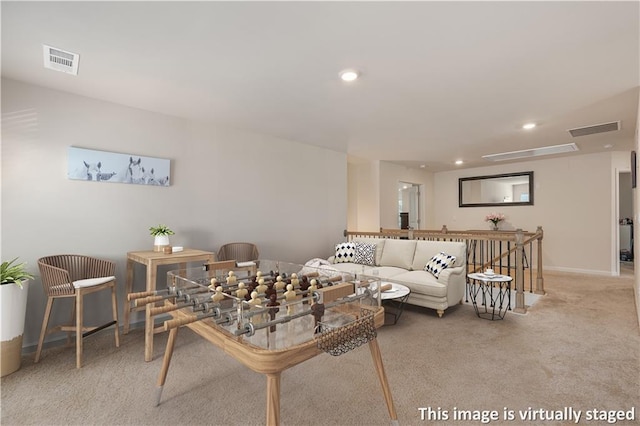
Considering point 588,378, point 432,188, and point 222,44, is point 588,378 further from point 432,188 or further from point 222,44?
point 432,188

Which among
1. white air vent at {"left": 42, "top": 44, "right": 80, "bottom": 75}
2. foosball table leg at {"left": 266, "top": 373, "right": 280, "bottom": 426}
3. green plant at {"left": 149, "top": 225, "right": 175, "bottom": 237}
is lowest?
foosball table leg at {"left": 266, "top": 373, "right": 280, "bottom": 426}

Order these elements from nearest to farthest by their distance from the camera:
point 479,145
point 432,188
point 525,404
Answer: point 525,404 < point 479,145 < point 432,188

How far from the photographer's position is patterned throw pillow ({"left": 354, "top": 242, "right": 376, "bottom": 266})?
4.75 meters

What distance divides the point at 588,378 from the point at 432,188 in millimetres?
6581

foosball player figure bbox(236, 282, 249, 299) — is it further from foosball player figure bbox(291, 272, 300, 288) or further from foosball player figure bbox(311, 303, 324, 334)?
foosball player figure bbox(311, 303, 324, 334)

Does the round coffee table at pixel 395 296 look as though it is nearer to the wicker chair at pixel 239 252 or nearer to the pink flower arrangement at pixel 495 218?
the wicker chair at pixel 239 252

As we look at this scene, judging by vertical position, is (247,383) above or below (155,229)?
below

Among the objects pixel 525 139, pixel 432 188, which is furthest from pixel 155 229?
pixel 432 188

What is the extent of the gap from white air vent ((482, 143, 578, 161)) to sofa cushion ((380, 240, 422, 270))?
2956 millimetres

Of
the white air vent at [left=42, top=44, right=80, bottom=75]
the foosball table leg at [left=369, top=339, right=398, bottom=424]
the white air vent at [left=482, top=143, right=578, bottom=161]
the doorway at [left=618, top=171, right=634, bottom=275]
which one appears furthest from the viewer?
the doorway at [left=618, top=171, right=634, bottom=275]

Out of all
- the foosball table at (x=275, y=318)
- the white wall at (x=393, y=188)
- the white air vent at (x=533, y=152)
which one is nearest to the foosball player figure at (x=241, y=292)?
the foosball table at (x=275, y=318)

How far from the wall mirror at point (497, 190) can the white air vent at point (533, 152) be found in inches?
42.2

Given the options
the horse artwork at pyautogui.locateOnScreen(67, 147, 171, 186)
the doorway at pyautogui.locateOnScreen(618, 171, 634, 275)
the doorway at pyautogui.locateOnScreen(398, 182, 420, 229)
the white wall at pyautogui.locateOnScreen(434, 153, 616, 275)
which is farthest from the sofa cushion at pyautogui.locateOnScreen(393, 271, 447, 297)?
the doorway at pyautogui.locateOnScreen(618, 171, 634, 275)

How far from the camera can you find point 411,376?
2.31 metres
